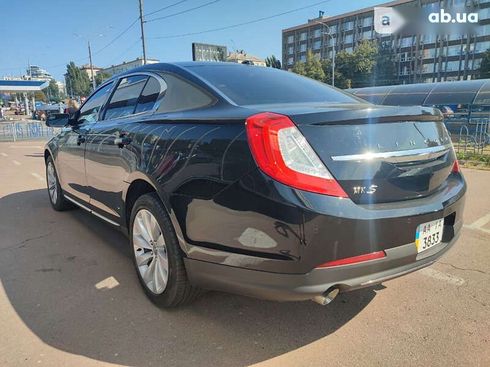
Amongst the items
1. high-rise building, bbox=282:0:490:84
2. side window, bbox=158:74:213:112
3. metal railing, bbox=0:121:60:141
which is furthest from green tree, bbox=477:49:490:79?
side window, bbox=158:74:213:112

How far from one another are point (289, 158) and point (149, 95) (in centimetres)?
161

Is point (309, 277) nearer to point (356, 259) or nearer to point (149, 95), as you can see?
point (356, 259)

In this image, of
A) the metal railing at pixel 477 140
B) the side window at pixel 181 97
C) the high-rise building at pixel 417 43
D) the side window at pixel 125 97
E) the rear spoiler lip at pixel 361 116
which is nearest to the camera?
the rear spoiler lip at pixel 361 116

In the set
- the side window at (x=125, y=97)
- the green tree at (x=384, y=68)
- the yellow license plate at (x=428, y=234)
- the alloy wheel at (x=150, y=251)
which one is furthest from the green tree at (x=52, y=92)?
the yellow license plate at (x=428, y=234)

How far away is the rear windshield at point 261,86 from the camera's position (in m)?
2.62

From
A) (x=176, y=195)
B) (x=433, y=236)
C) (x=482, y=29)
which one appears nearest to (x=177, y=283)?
(x=176, y=195)

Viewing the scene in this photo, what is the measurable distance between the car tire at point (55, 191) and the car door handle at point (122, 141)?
7.34 ft

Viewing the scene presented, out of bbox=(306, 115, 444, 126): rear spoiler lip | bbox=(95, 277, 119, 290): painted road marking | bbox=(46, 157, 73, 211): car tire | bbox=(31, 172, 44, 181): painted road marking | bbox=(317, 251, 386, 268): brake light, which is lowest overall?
bbox=(95, 277, 119, 290): painted road marking

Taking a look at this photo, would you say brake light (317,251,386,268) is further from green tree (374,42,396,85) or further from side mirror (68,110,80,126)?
green tree (374,42,396,85)

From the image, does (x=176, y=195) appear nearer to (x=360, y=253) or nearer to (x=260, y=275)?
(x=260, y=275)

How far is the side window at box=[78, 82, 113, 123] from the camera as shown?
399 centimetres

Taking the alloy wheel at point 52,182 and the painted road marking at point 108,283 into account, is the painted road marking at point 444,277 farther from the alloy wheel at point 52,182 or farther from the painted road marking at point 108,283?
the alloy wheel at point 52,182

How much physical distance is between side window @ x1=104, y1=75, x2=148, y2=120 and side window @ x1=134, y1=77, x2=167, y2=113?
77mm

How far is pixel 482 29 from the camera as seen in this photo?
66.9m
